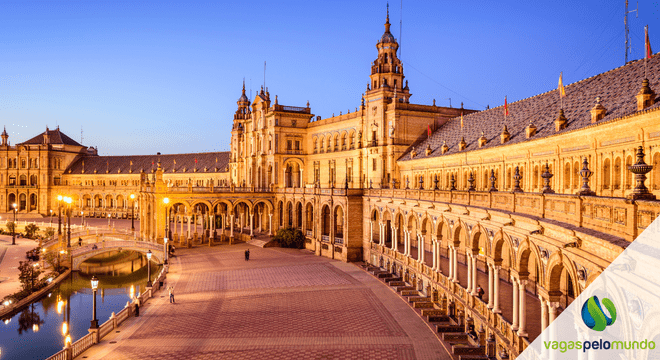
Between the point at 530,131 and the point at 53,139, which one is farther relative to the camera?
the point at 53,139

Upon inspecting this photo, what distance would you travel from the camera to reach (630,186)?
72.1 feet

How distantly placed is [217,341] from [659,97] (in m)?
23.9

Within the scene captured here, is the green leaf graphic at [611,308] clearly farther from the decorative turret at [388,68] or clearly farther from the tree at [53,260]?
the tree at [53,260]

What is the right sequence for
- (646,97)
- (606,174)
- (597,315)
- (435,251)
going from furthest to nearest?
(435,251)
(606,174)
(646,97)
(597,315)

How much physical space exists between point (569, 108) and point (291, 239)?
3766 cm

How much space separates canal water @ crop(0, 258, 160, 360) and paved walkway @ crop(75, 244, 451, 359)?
502 centimetres

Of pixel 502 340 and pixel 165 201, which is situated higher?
pixel 165 201

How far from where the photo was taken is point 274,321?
29.1 meters

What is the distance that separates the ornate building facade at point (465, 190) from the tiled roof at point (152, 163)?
18.1ft

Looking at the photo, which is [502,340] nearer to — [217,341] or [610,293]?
[610,293]

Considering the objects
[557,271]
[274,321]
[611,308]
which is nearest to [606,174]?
[557,271]

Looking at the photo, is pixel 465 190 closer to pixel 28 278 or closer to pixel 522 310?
pixel 522 310

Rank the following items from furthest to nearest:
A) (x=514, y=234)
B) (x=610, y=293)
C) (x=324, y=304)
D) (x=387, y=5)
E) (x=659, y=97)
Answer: (x=387, y=5), (x=324, y=304), (x=659, y=97), (x=514, y=234), (x=610, y=293)

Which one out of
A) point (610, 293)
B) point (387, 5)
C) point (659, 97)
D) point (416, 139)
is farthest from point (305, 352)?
point (387, 5)
